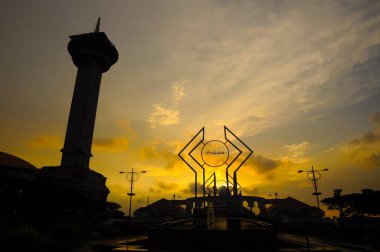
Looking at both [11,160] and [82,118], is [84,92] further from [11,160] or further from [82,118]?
[11,160]

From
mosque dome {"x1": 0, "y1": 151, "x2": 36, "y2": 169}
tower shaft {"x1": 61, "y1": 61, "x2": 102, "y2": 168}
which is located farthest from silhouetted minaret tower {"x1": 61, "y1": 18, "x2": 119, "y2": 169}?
mosque dome {"x1": 0, "y1": 151, "x2": 36, "y2": 169}

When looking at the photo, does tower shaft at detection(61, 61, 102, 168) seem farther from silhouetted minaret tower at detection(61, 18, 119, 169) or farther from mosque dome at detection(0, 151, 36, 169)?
mosque dome at detection(0, 151, 36, 169)

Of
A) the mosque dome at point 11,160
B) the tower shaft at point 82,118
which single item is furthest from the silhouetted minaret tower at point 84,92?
the mosque dome at point 11,160

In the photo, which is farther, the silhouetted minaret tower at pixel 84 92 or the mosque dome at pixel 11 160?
the mosque dome at pixel 11 160

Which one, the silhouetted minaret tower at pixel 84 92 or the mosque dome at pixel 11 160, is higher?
the silhouetted minaret tower at pixel 84 92

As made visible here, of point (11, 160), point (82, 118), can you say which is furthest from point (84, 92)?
point (11, 160)

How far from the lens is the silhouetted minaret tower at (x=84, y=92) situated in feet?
215

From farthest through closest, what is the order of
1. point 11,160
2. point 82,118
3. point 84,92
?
1. point 11,160
2. point 84,92
3. point 82,118

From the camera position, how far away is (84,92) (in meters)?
70.8

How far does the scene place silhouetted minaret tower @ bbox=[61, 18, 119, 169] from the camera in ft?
215

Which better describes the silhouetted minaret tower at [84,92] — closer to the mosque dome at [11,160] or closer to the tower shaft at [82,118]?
the tower shaft at [82,118]

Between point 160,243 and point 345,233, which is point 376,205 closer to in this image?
point 345,233

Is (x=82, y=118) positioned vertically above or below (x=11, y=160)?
above

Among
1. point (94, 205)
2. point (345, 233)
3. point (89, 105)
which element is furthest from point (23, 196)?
point (89, 105)
